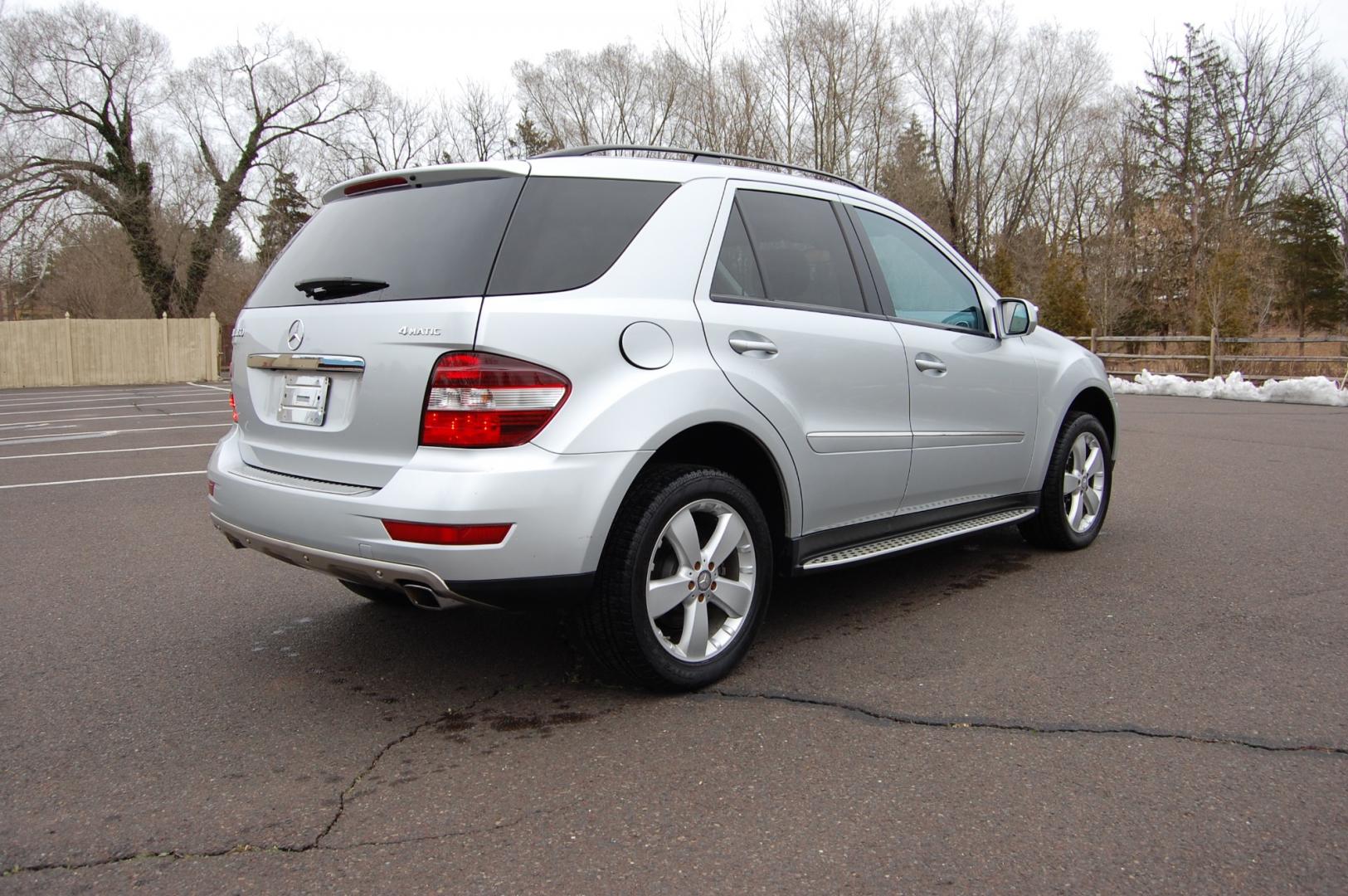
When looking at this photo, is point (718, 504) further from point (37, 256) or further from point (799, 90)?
point (37, 256)

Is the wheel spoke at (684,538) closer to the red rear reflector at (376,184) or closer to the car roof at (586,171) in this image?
the car roof at (586,171)

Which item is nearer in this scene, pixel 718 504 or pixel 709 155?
pixel 718 504

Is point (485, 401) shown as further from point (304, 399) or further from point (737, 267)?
point (737, 267)

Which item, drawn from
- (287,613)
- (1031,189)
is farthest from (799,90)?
(287,613)

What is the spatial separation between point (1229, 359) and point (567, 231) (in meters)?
24.3

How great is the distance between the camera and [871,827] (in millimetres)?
2459

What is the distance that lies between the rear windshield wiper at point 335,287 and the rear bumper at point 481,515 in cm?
63

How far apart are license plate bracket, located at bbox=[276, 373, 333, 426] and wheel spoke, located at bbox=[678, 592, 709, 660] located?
1311 millimetres

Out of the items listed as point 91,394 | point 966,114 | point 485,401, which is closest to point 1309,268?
point 966,114

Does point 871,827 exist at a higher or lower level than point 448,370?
lower

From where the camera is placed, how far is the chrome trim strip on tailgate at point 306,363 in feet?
10.1

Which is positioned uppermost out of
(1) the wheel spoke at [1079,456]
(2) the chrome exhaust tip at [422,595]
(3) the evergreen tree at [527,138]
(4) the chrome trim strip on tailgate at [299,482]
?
(3) the evergreen tree at [527,138]

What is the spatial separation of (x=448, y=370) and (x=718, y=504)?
999mm

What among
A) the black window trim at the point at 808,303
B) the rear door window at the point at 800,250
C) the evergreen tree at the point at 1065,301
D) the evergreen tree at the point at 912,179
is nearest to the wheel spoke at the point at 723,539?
the black window trim at the point at 808,303
